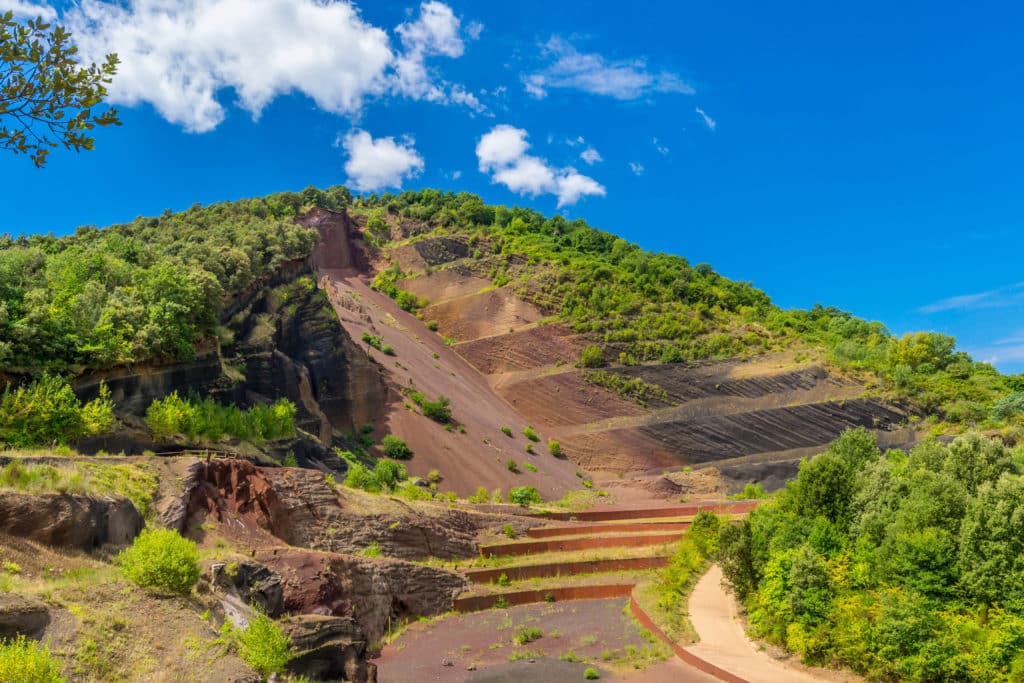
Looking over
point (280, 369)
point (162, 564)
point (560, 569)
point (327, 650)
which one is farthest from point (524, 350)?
point (162, 564)

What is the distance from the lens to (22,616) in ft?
26.9

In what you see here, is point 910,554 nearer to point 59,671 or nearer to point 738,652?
point 738,652

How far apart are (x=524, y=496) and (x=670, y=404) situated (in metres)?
18.8

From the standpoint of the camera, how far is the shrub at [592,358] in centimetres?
5222

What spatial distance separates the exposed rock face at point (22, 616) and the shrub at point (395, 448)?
87.1ft

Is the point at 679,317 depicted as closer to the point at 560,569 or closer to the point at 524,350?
the point at 524,350

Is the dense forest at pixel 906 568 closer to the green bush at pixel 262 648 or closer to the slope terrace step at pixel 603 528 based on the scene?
the slope terrace step at pixel 603 528

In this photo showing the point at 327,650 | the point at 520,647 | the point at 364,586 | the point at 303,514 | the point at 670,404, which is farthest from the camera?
the point at 670,404

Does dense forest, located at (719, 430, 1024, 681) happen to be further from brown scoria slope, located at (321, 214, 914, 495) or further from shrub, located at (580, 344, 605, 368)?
shrub, located at (580, 344, 605, 368)

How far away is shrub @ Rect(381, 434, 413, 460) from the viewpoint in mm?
35156

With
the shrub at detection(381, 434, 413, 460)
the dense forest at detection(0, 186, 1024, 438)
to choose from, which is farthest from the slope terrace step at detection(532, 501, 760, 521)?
the dense forest at detection(0, 186, 1024, 438)

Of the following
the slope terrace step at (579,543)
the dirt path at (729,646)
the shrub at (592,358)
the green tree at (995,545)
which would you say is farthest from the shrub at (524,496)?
the green tree at (995,545)

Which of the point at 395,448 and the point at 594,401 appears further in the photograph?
the point at 594,401

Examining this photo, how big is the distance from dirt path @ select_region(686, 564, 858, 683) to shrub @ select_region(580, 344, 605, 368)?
29.0 m
